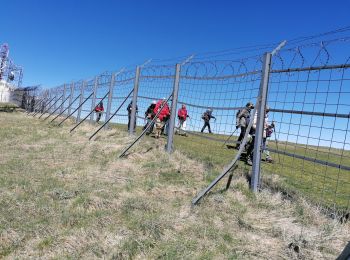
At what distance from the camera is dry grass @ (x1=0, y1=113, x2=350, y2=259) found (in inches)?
176

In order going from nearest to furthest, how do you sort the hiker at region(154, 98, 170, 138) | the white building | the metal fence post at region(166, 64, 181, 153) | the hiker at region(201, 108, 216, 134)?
1. the hiker at region(201, 108, 216, 134)
2. the metal fence post at region(166, 64, 181, 153)
3. the hiker at region(154, 98, 170, 138)
4. the white building

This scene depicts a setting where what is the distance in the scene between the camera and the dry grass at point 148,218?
176 inches

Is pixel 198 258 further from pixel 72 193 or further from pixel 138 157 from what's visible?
pixel 138 157

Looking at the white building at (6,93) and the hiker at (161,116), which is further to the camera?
the white building at (6,93)

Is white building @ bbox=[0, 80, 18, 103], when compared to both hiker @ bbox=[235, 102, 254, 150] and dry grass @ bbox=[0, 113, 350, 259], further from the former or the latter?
dry grass @ bbox=[0, 113, 350, 259]

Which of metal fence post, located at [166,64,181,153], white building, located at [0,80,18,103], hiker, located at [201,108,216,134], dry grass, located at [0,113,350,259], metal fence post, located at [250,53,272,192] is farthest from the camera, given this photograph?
white building, located at [0,80,18,103]

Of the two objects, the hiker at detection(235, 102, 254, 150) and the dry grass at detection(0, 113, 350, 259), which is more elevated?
the hiker at detection(235, 102, 254, 150)

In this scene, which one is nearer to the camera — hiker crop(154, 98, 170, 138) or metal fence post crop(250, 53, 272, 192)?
metal fence post crop(250, 53, 272, 192)

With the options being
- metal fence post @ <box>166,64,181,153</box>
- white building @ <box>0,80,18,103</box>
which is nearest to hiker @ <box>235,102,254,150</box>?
metal fence post @ <box>166,64,181,153</box>

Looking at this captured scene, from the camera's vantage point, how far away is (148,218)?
5188 millimetres

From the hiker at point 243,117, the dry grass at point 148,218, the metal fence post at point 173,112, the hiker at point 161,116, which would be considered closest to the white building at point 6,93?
the hiker at point 161,116

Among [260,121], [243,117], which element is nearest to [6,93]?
[243,117]

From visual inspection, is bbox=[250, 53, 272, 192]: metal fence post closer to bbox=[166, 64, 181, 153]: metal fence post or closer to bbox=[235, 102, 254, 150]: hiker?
bbox=[235, 102, 254, 150]: hiker

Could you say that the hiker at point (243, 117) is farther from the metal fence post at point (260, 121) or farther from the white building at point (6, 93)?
the white building at point (6, 93)
